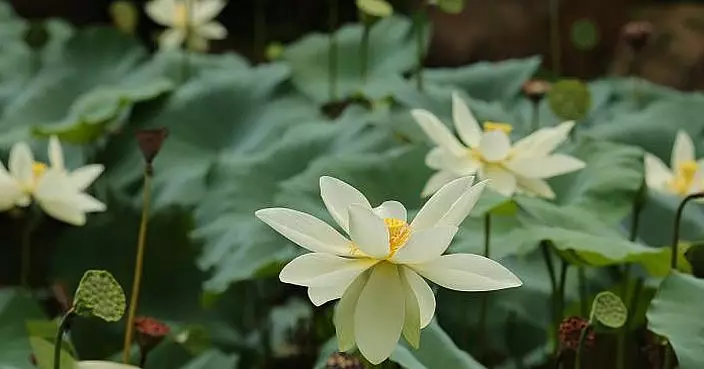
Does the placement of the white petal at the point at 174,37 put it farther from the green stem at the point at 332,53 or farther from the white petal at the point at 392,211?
the white petal at the point at 392,211

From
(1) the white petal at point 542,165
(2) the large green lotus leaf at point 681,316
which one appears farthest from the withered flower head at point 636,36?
(2) the large green lotus leaf at point 681,316

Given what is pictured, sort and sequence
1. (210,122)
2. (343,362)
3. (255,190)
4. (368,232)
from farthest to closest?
(210,122) < (255,190) < (343,362) < (368,232)

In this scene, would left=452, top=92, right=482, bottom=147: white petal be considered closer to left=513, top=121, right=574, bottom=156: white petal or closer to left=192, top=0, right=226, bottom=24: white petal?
left=513, top=121, right=574, bottom=156: white petal

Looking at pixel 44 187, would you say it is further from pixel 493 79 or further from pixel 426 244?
pixel 493 79

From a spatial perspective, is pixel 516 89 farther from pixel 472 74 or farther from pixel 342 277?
pixel 342 277

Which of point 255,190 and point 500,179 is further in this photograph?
point 255,190

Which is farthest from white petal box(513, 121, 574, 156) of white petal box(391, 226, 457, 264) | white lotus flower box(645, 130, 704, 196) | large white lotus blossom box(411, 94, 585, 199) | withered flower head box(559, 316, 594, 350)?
white petal box(391, 226, 457, 264)

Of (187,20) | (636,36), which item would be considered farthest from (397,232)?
(187,20)
